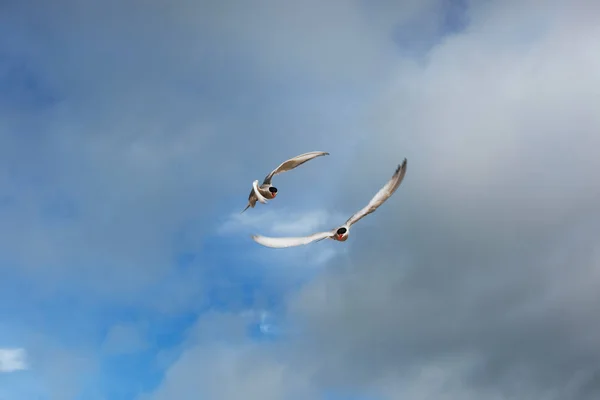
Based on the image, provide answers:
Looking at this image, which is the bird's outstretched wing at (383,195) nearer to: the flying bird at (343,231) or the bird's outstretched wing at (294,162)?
the flying bird at (343,231)

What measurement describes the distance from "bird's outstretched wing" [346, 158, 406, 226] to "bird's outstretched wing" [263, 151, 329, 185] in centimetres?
538

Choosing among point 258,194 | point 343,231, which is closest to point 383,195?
point 343,231

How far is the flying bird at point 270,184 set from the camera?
136ft

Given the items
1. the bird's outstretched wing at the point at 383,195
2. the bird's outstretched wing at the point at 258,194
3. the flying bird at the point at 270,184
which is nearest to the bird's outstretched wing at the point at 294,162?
the flying bird at the point at 270,184

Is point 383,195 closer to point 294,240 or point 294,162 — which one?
point 294,240

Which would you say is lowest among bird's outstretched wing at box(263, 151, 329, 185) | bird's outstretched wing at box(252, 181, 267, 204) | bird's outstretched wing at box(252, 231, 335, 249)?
bird's outstretched wing at box(252, 231, 335, 249)

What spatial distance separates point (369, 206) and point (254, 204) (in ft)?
27.2

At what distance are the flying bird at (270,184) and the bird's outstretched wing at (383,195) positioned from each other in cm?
538

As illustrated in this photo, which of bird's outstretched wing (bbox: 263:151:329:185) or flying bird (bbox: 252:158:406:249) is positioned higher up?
bird's outstretched wing (bbox: 263:151:329:185)

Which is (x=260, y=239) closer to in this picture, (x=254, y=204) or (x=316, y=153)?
(x=254, y=204)

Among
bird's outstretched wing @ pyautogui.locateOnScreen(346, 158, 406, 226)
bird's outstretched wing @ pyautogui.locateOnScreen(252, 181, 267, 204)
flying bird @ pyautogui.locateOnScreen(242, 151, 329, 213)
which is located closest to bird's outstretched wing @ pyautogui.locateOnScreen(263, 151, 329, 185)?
flying bird @ pyautogui.locateOnScreen(242, 151, 329, 213)

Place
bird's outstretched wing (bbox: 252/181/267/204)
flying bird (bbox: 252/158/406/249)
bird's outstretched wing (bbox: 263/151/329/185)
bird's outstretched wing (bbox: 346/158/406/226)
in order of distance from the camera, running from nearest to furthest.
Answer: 1. flying bird (bbox: 252/158/406/249)
2. bird's outstretched wing (bbox: 346/158/406/226)
3. bird's outstretched wing (bbox: 252/181/267/204)
4. bird's outstretched wing (bbox: 263/151/329/185)

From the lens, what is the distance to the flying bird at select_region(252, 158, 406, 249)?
3759 centimetres

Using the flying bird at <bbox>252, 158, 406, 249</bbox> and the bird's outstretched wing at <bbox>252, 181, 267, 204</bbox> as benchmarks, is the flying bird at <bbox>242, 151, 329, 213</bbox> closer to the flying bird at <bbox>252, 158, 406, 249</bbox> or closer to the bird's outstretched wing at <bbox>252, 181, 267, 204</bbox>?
the bird's outstretched wing at <bbox>252, 181, 267, 204</bbox>
